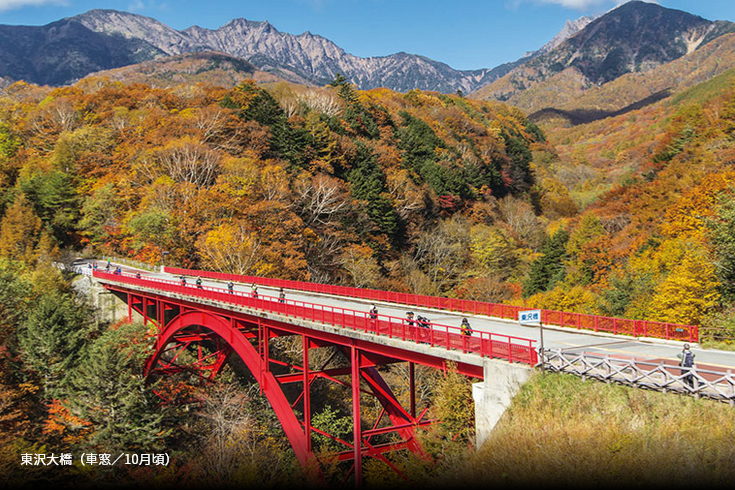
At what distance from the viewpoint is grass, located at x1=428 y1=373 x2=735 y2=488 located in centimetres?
1011

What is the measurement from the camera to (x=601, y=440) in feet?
37.3

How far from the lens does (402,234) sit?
64125mm

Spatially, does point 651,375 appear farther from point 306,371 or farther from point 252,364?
→ point 252,364

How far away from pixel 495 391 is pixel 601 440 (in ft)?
10.2

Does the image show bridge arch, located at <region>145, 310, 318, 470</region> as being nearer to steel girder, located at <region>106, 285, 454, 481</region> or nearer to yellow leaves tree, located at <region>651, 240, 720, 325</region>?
steel girder, located at <region>106, 285, 454, 481</region>

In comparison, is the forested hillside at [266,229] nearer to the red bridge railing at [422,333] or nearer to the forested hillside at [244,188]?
the forested hillside at [244,188]

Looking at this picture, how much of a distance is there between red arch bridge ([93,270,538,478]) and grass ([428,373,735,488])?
162 centimetres

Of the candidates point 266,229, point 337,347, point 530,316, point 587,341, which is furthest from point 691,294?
point 266,229

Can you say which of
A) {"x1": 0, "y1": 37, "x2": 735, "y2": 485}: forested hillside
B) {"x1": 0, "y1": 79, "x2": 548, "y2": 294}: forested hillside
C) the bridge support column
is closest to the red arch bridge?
the bridge support column

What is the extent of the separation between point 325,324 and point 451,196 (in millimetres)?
55435

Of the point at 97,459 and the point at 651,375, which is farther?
the point at 97,459

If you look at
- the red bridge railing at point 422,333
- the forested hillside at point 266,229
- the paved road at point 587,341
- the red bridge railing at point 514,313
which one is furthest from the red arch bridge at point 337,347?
the red bridge railing at point 514,313

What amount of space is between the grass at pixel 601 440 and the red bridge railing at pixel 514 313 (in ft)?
18.2

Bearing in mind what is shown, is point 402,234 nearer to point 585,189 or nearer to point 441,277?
point 441,277
